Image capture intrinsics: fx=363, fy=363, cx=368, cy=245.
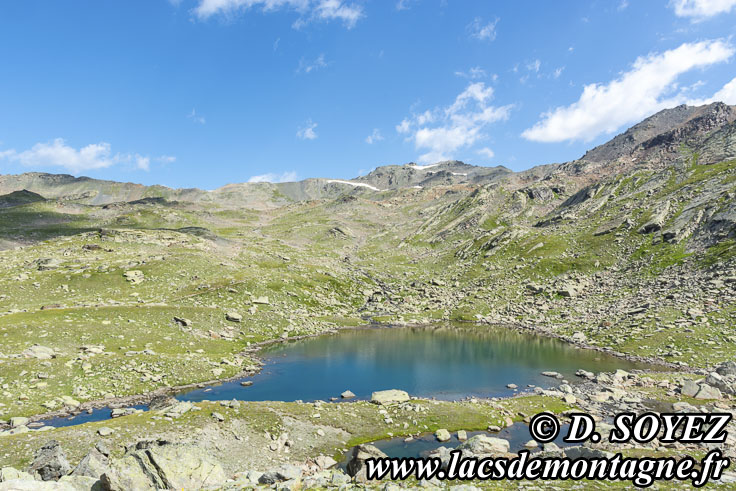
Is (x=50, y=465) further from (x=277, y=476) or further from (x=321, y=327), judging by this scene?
(x=321, y=327)

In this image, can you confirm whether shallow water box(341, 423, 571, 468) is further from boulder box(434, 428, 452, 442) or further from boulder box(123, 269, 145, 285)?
boulder box(123, 269, 145, 285)

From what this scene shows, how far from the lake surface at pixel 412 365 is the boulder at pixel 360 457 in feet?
56.1

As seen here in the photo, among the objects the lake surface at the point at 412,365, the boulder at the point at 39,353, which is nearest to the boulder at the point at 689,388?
the lake surface at the point at 412,365

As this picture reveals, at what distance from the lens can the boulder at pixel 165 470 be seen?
19.5 m

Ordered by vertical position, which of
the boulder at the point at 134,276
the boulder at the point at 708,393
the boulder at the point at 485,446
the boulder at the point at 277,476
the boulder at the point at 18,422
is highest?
the boulder at the point at 134,276

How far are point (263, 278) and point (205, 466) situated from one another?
77396mm

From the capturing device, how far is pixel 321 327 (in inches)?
3300

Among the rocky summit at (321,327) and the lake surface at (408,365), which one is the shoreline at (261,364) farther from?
the lake surface at (408,365)

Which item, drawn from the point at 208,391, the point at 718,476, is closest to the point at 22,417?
the point at 208,391

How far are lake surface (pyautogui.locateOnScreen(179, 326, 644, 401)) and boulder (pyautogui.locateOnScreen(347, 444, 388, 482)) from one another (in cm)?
1711

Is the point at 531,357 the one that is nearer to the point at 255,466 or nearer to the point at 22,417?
the point at 255,466

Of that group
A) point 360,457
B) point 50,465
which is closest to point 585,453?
point 360,457

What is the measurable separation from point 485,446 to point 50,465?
32073 millimetres

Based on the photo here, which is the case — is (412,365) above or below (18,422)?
below
